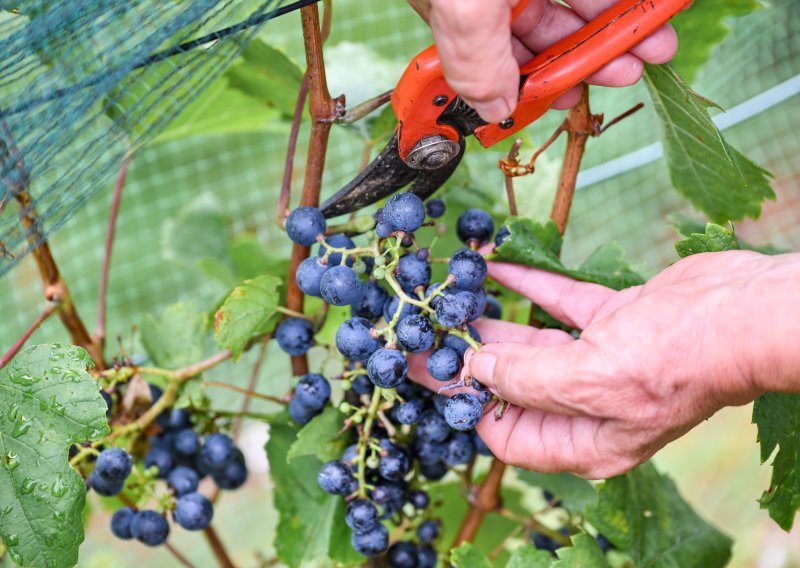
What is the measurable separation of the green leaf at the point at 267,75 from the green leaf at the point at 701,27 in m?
0.48

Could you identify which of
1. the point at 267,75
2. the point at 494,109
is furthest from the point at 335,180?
the point at 494,109

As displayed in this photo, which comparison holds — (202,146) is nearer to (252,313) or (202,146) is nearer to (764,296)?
(252,313)

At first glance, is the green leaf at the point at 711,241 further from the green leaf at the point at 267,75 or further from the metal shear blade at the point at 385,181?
the green leaf at the point at 267,75

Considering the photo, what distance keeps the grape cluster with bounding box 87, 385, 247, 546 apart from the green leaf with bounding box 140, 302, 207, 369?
45mm

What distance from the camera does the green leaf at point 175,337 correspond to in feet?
3.47

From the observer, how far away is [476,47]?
2.08 ft

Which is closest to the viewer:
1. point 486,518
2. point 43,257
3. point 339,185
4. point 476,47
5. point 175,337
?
point 476,47

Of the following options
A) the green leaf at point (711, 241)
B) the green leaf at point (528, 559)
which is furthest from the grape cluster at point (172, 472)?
the green leaf at point (711, 241)

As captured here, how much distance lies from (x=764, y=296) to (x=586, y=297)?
247 millimetres

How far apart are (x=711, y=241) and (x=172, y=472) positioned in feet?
2.20

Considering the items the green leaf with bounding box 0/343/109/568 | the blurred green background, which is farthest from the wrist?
the blurred green background

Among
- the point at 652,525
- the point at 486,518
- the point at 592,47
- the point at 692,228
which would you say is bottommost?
the point at 486,518

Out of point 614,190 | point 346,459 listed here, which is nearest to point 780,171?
point 614,190

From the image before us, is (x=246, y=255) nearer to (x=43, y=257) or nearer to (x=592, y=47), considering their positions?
(x=43, y=257)
